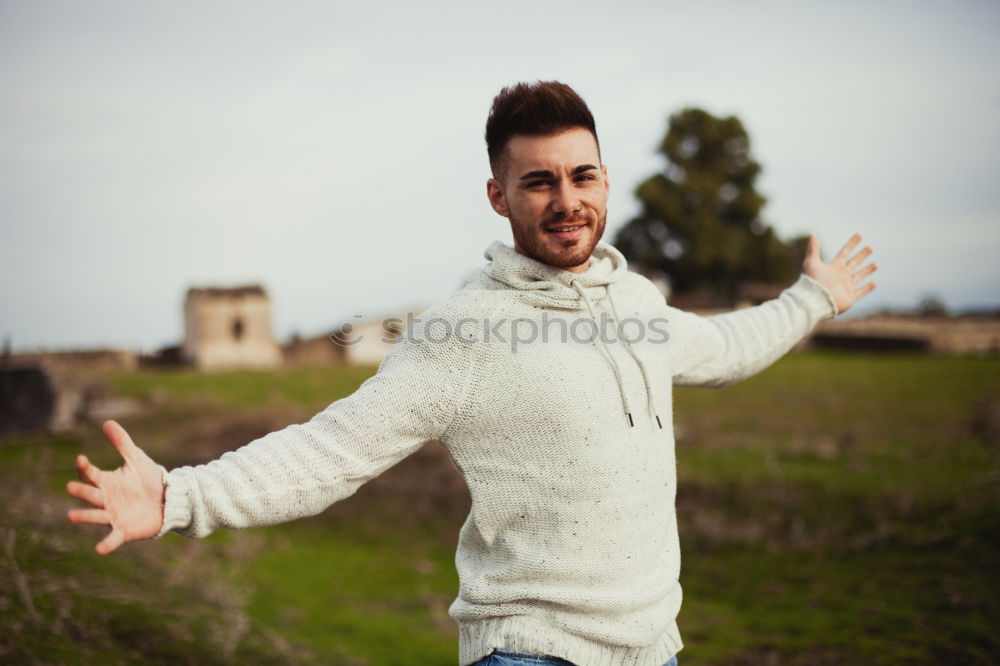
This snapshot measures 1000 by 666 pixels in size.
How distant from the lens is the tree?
113ft

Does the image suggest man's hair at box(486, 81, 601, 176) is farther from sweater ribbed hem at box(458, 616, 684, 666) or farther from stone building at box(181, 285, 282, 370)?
stone building at box(181, 285, 282, 370)

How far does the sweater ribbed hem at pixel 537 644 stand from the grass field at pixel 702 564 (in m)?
2.04

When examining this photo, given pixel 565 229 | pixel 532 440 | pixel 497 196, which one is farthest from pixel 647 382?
pixel 497 196

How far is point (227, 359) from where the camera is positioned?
33062 mm

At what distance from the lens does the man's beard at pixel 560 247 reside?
8.68ft

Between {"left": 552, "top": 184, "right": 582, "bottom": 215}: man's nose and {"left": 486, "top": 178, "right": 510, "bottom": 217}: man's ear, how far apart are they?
19 cm

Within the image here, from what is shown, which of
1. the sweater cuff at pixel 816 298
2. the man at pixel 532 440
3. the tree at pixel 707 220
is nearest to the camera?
the man at pixel 532 440

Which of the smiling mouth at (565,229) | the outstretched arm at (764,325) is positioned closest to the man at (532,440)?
the smiling mouth at (565,229)

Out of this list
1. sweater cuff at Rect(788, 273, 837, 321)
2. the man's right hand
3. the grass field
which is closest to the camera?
the man's right hand

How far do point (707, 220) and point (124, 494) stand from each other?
34353 mm

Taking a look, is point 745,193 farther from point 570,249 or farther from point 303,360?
point 570,249

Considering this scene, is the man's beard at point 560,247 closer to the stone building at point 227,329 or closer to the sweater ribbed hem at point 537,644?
the sweater ribbed hem at point 537,644

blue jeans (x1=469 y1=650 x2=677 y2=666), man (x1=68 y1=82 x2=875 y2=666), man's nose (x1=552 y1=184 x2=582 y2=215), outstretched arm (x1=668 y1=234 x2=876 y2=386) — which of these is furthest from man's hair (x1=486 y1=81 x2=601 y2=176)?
blue jeans (x1=469 y1=650 x2=677 y2=666)

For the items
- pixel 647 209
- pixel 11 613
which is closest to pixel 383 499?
pixel 11 613
